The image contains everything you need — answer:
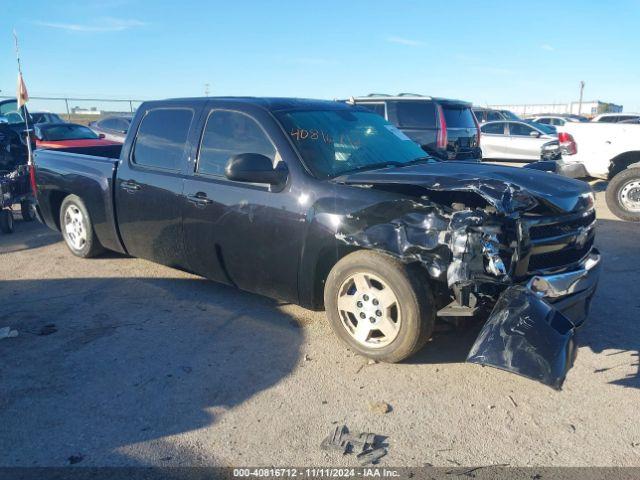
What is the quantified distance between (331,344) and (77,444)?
→ 6.26ft

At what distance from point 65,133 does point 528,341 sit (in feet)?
46.5

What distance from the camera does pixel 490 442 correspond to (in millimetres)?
2965

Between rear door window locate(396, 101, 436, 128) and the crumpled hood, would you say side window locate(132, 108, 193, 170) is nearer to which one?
the crumpled hood

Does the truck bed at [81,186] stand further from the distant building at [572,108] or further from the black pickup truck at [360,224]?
the distant building at [572,108]

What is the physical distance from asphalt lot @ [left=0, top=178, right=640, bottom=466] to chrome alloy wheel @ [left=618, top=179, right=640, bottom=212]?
444cm

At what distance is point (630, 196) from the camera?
881 centimetres

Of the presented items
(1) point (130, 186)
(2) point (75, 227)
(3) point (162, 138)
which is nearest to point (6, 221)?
(2) point (75, 227)

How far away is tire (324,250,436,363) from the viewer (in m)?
3.53

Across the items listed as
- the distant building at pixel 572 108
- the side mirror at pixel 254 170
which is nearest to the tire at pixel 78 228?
the side mirror at pixel 254 170

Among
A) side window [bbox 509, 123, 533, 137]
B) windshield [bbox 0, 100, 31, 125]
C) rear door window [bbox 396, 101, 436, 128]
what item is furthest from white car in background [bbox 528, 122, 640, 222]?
windshield [bbox 0, 100, 31, 125]

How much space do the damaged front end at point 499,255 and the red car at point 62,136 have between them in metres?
11.2

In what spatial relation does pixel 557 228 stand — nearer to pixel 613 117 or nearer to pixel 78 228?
pixel 78 228

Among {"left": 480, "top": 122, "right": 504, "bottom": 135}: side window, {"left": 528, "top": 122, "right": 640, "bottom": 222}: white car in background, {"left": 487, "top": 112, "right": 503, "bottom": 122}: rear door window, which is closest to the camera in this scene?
{"left": 528, "top": 122, "right": 640, "bottom": 222}: white car in background

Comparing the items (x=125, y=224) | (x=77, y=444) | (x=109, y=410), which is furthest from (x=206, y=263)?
(x=77, y=444)
